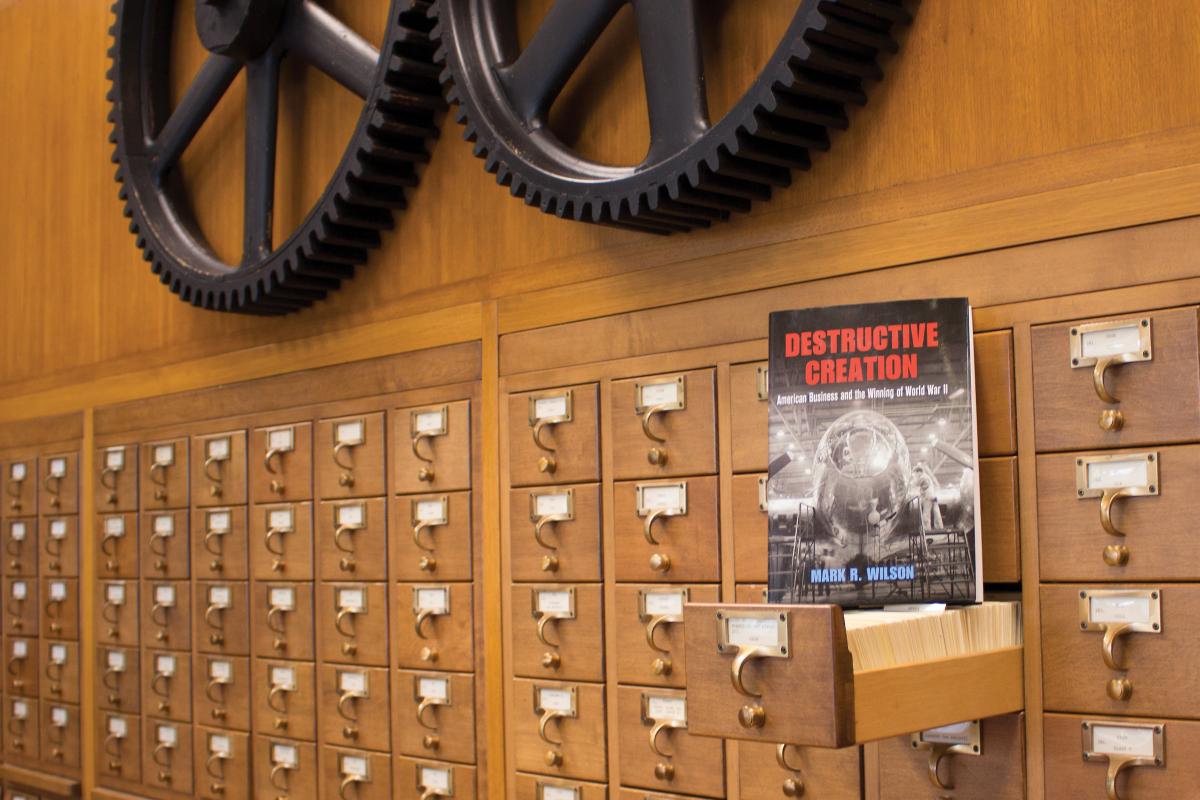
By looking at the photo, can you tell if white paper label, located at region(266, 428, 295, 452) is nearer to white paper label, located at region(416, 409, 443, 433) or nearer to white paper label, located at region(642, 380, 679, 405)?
white paper label, located at region(416, 409, 443, 433)

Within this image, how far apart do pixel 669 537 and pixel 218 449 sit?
182 cm

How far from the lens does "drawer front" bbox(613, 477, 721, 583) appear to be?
→ 112 inches

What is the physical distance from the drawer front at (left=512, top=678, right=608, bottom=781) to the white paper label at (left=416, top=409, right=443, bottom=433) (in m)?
0.65

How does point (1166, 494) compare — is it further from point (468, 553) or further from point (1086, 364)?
point (468, 553)

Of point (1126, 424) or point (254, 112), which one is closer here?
point (1126, 424)

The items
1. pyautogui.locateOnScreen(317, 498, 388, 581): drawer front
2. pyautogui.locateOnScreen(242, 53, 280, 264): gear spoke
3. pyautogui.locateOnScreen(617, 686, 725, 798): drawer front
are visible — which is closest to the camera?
pyautogui.locateOnScreen(617, 686, 725, 798): drawer front

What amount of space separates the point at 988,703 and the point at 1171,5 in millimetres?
1128

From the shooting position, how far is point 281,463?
3979 mm

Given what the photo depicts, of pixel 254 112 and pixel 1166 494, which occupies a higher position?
pixel 254 112

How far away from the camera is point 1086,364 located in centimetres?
228

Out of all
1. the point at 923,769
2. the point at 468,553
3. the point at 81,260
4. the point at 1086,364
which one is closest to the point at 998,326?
the point at 1086,364

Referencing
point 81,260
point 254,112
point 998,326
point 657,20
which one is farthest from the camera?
point 81,260

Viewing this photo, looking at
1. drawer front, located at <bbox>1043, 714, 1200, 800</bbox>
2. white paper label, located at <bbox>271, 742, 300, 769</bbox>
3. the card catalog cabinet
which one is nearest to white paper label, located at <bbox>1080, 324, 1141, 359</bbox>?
drawer front, located at <bbox>1043, 714, 1200, 800</bbox>

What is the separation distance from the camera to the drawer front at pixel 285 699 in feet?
12.7
